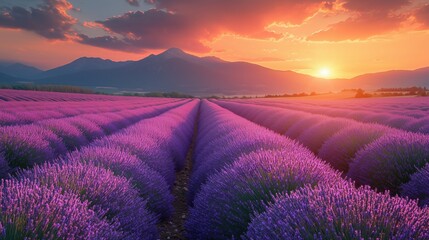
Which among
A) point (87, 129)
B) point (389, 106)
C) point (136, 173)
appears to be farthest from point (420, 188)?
point (389, 106)

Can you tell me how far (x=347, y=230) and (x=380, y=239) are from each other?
0.15 m

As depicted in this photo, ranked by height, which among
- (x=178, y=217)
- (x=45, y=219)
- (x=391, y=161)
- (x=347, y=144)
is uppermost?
(x=45, y=219)

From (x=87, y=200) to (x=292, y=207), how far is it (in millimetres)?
1263

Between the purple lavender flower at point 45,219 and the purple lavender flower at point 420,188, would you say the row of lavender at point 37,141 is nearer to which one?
the purple lavender flower at point 45,219

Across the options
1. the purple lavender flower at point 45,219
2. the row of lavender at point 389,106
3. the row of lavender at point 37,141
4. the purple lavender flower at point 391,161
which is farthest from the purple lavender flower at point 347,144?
the row of lavender at point 389,106

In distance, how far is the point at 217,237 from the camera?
2.72 m

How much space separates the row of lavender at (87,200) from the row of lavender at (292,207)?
72 cm

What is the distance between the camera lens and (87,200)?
195 centimetres

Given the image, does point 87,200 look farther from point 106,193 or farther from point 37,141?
point 37,141

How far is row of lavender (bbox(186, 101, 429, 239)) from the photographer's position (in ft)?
5.30

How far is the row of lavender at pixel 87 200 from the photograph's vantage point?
5.57 ft

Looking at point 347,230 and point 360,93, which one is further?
point 360,93

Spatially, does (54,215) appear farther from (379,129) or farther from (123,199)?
(379,129)

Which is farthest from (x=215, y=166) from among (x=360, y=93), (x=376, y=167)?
(x=360, y=93)
